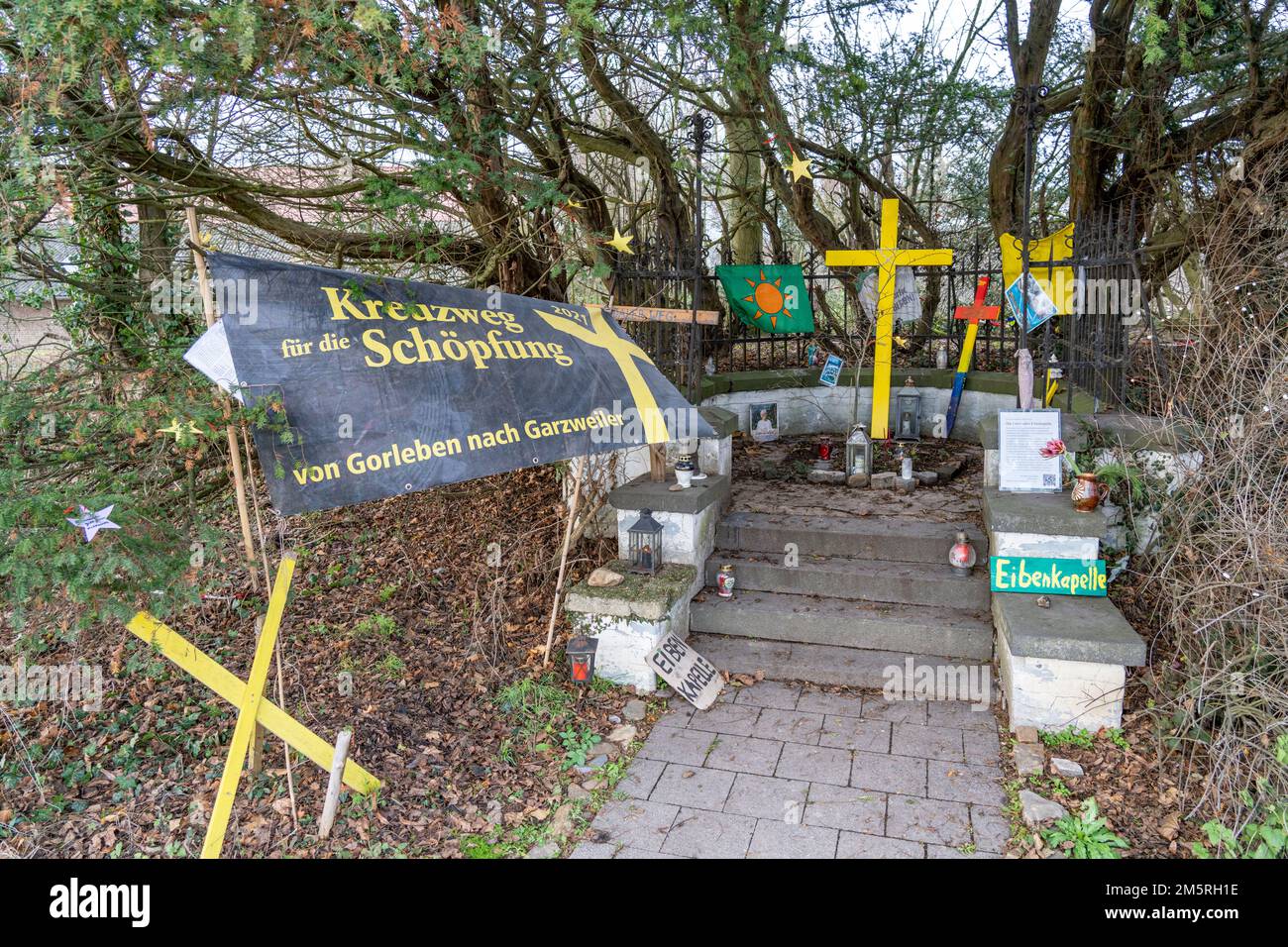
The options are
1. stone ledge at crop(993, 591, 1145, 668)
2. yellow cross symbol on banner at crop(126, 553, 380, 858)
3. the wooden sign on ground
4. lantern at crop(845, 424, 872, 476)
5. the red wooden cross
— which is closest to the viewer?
yellow cross symbol on banner at crop(126, 553, 380, 858)

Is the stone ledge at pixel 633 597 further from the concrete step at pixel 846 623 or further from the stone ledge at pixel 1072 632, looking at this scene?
the stone ledge at pixel 1072 632

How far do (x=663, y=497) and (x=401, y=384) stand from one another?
7.81ft

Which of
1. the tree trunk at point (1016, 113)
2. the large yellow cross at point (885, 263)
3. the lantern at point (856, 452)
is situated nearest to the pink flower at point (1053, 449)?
the lantern at point (856, 452)

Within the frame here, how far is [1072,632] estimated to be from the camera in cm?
433

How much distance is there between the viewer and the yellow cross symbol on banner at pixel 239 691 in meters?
3.35

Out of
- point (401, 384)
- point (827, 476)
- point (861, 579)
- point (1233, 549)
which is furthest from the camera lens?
point (827, 476)

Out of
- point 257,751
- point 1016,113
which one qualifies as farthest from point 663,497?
point 1016,113

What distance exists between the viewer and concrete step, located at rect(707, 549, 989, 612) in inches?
215

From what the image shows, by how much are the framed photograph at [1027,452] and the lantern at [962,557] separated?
1.68ft

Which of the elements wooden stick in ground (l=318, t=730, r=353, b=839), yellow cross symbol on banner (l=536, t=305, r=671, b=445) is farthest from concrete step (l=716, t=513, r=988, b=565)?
wooden stick in ground (l=318, t=730, r=353, b=839)

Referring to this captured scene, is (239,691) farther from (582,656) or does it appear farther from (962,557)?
(962,557)

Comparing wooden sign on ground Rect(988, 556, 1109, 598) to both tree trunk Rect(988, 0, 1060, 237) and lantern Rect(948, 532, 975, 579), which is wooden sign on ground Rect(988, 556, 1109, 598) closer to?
lantern Rect(948, 532, 975, 579)

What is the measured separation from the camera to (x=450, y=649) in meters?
5.49

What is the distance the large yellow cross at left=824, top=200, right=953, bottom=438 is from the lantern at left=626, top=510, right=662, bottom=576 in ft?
11.7
